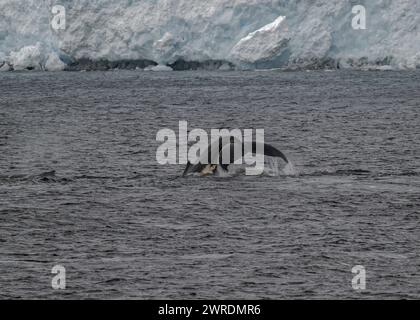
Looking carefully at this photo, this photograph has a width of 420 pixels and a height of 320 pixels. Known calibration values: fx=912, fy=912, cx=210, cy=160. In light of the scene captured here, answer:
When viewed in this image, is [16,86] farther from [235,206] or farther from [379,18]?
[235,206]

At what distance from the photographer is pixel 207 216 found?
2573cm

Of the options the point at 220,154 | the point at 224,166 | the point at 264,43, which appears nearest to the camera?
the point at 220,154

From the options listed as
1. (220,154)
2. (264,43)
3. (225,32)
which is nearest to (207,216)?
(220,154)

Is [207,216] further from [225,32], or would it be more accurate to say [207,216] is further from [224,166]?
[225,32]

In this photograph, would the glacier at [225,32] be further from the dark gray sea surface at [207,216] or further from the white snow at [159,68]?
the dark gray sea surface at [207,216]

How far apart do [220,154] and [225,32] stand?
6560cm

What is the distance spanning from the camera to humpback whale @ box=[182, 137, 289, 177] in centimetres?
3178

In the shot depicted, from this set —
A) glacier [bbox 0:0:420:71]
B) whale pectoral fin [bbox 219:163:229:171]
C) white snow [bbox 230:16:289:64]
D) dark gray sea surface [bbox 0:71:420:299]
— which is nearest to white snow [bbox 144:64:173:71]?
glacier [bbox 0:0:420:71]

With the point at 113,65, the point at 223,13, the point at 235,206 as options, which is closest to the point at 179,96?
the point at 223,13

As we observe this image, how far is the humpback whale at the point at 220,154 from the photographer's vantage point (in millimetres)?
31781

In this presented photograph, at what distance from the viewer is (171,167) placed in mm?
35688

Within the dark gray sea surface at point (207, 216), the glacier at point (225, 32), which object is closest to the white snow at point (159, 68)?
the glacier at point (225, 32)

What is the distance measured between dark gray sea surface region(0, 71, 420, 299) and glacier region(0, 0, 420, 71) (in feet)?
127

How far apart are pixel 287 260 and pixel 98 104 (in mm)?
53174
